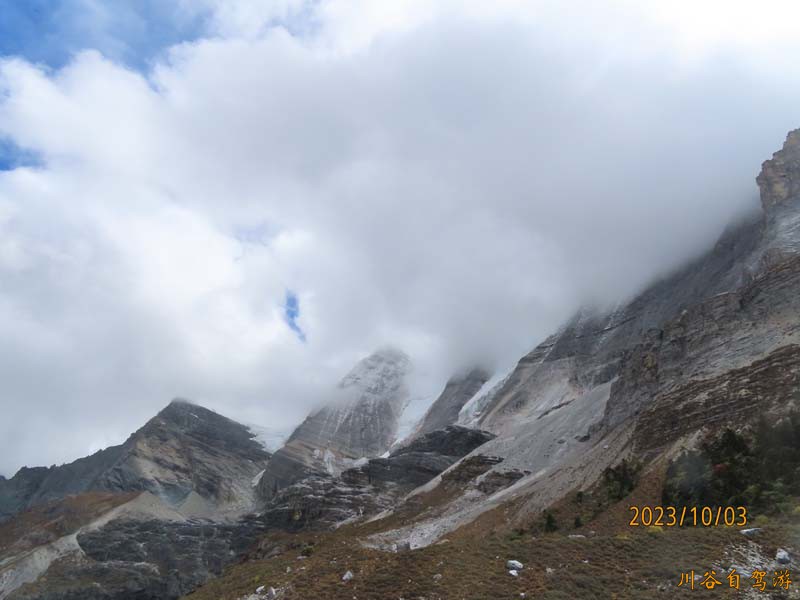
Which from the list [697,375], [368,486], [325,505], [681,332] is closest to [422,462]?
[368,486]

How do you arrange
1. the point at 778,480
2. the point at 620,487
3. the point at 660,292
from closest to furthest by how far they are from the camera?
the point at 778,480 → the point at 620,487 → the point at 660,292

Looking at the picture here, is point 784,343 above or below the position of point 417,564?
above

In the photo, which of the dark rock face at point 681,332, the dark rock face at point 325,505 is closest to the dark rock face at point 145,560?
the dark rock face at point 325,505

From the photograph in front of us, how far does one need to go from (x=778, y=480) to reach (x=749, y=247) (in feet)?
300

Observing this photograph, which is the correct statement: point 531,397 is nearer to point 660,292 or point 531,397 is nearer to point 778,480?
point 660,292

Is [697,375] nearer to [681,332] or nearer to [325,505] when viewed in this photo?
[681,332]

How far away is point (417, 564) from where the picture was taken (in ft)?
100

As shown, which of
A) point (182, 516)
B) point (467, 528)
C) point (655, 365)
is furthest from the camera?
point (182, 516)

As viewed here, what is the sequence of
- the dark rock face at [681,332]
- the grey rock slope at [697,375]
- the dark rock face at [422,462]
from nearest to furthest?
the grey rock slope at [697,375] → the dark rock face at [681,332] → the dark rock face at [422,462]

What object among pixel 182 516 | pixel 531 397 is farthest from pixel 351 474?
pixel 182 516
